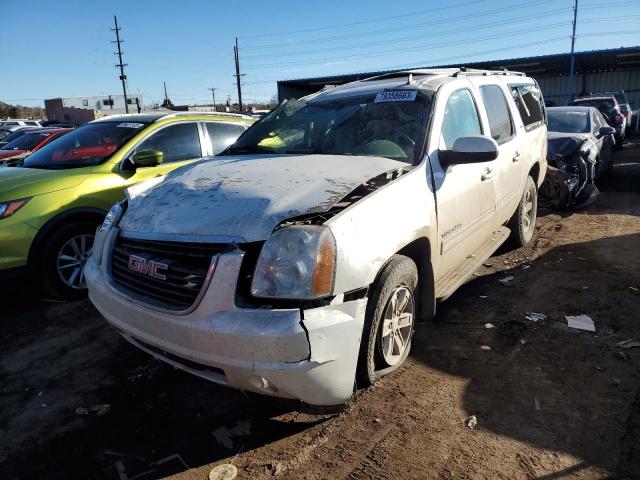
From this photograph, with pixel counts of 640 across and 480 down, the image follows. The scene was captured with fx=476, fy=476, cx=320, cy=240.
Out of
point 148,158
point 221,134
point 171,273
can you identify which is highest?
point 221,134

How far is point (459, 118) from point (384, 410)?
2.33 metres

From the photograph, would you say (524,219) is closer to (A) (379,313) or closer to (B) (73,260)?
(A) (379,313)

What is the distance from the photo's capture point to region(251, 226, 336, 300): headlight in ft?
7.32

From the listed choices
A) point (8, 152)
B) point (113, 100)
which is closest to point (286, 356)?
point (8, 152)

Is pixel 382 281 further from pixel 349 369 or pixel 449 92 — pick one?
pixel 449 92

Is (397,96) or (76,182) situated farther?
(76,182)

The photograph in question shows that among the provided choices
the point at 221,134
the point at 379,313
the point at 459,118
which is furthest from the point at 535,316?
the point at 221,134

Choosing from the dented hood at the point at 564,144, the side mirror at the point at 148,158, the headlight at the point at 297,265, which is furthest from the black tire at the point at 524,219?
the side mirror at the point at 148,158

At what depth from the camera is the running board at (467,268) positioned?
11.2ft

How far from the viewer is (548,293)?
174 inches

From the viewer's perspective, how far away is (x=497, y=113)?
4.56m

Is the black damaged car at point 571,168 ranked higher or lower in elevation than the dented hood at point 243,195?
lower

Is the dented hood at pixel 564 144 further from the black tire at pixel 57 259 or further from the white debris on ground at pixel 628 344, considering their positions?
the black tire at pixel 57 259

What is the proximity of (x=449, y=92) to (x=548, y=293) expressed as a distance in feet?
6.91
